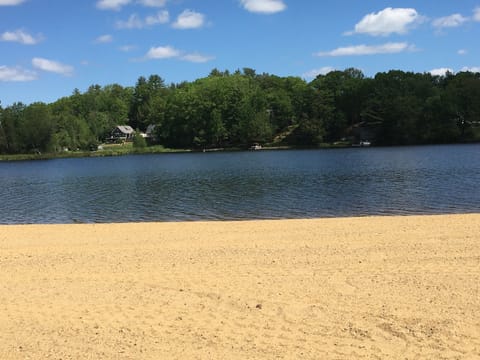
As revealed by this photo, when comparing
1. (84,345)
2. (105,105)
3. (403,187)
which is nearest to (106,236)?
(84,345)

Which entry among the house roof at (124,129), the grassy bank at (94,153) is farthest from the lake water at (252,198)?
the house roof at (124,129)

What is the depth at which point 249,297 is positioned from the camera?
8625mm

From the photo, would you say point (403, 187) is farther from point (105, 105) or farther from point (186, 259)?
point (105, 105)

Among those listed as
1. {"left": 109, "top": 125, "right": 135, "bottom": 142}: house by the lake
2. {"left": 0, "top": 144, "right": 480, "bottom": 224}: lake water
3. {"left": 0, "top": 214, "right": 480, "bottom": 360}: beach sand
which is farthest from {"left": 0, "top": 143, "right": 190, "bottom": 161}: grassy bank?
{"left": 0, "top": 214, "right": 480, "bottom": 360}: beach sand

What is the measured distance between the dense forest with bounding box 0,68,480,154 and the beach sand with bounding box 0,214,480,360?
102334 millimetres

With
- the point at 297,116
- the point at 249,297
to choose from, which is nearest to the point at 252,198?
the point at 249,297

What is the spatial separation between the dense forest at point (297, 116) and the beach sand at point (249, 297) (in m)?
102

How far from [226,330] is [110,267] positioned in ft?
17.0

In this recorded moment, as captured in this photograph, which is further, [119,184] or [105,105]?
[105,105]

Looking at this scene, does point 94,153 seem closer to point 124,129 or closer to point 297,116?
point 124,129

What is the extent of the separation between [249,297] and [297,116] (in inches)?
4953

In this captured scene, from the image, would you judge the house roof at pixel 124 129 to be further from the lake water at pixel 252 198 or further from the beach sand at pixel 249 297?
the beach sand at pixel 249 297

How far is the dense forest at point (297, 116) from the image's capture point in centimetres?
10906

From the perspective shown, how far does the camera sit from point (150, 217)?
80.8 feet
